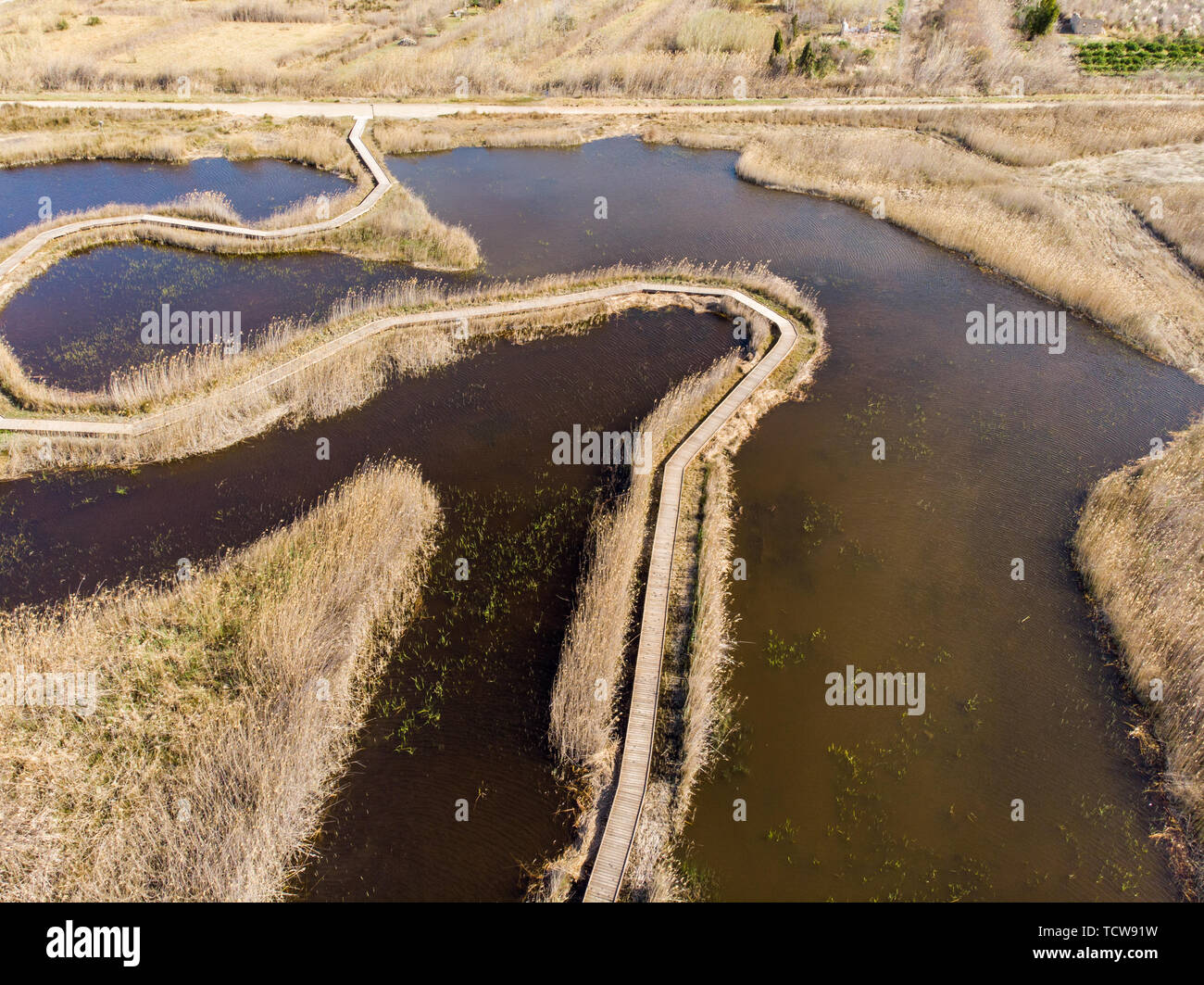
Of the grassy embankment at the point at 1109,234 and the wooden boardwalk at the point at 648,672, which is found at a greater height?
the grassy embankment at the point at 1109,234

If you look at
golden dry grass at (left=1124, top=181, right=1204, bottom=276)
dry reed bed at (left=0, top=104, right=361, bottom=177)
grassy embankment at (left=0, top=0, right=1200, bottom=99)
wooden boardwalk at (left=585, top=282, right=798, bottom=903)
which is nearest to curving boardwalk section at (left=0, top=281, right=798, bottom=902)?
wooden boardwalk at (left=585, top=282, right=798, bottom=903)

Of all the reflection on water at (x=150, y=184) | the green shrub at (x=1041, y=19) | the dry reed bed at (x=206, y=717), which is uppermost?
the green shrub at (x=1041, y=19)

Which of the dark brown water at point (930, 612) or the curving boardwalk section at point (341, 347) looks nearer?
the dark brown water at point (930, 612)

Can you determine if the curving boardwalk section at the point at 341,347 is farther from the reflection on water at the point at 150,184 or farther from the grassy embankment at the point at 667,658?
the reflection on water at the point at 150,184

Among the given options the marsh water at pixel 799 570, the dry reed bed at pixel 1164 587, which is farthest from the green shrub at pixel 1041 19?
the dry reed bed at pixel 1164 587

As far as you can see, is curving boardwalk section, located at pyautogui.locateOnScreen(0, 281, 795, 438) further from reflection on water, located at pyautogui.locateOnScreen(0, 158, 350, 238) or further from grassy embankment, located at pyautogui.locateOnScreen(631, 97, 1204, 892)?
reflection on water, located at pyautogui.locateOnScreen(0, 158, 350, 238)

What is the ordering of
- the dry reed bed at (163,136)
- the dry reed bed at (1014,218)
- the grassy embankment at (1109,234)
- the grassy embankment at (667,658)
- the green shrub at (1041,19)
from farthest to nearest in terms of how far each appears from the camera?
1. the green shrub at (1041,19)
2. the dry reed bed at (163,136)
3. the dry reed bed at (1014,218)
4. the grassy embankment at (1109,234)
5. the grassy embankment at (667,658)

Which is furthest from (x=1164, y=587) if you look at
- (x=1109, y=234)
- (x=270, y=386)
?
(x=270, y=386)
